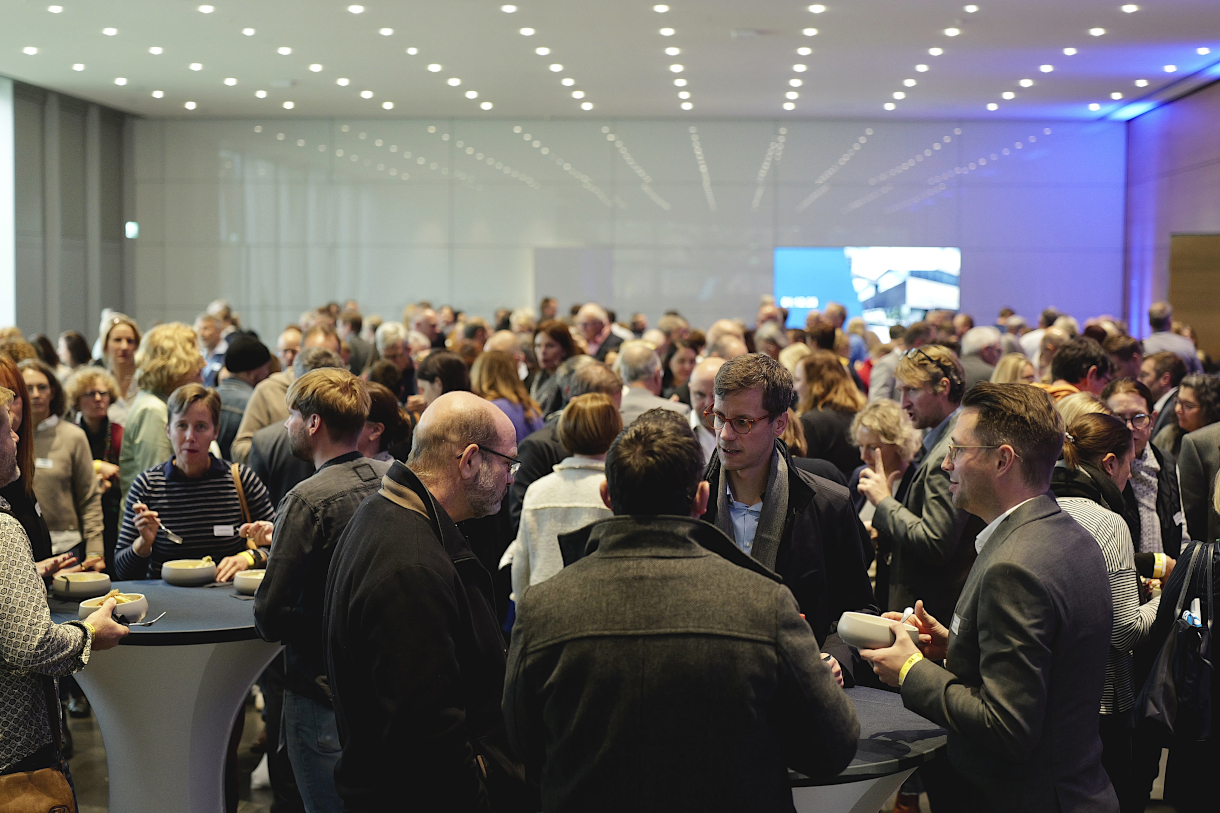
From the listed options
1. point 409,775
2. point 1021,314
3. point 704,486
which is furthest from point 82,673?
point 1021,314

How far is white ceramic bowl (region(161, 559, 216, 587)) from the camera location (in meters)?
3.57

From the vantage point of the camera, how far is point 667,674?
5.70ft

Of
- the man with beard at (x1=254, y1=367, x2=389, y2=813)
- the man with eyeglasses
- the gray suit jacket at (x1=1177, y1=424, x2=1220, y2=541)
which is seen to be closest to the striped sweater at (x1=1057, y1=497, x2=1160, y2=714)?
the man with eyeglasses

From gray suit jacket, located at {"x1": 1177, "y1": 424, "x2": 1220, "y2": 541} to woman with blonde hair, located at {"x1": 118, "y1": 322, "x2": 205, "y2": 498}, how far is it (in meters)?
4.39

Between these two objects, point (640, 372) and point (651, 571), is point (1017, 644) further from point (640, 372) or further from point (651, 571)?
point (640, 372)

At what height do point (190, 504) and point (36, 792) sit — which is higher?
point (190, 504)

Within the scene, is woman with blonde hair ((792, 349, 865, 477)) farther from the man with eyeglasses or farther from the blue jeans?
the blue jeans

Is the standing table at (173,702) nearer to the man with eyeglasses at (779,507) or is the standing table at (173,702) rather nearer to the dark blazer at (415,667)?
the dark blazer at (415,667)

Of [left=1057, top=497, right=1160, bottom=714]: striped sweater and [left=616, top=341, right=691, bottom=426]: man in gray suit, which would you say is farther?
[left=616, top=341, right=691, bottom=426]: man in gray suit

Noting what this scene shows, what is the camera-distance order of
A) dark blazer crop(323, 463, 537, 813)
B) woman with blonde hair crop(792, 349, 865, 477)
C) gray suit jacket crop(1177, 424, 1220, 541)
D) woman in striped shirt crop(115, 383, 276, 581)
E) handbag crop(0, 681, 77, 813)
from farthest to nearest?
woman with blonde hair crop(792, 349, 865, 477)
gray suit jacket crop(1177, 424, 1220, 541)
woman in striped shirt crop(115, 383, 276, 581)
handbag crop(0, 681, 77, 813)
dark blazer crop(323, 463, 537, 813)

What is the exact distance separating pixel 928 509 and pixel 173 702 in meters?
2.43

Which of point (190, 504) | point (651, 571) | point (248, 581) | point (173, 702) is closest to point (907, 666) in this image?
point (651, 571)

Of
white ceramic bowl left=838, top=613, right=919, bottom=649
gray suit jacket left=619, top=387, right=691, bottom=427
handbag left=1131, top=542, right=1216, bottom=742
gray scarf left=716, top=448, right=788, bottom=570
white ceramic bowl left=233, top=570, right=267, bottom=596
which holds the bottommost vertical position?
handbag left=1131, top=542, right=1216, bottom=742

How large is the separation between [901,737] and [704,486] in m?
0.74
